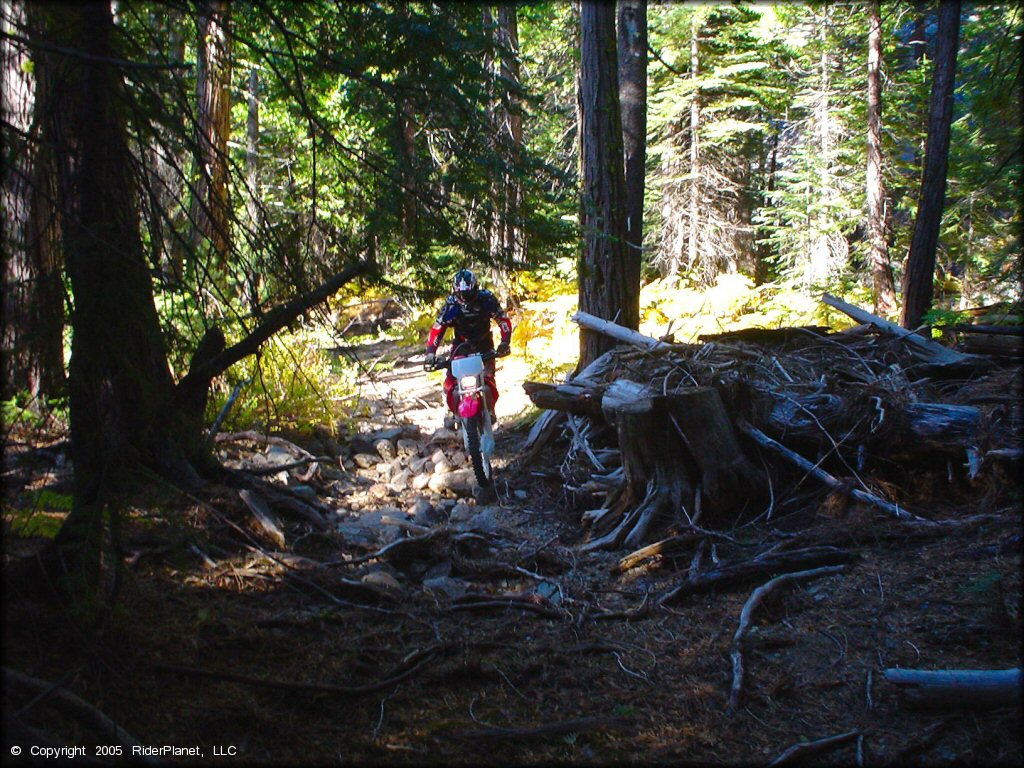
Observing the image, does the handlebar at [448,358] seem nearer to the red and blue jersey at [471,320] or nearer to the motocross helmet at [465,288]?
the red and blue jersey at [471,320]

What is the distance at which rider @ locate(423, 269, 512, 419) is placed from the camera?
864cm

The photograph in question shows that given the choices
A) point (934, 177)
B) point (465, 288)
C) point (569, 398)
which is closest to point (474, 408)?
point (569, 398)

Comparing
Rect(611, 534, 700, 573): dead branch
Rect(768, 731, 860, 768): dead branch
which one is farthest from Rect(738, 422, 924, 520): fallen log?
Rect(768, 731, 860, 768): dead branch

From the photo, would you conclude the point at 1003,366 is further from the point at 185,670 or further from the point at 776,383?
→ the point at 185,670

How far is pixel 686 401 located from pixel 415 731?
370 cm

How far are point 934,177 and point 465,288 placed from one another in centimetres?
737

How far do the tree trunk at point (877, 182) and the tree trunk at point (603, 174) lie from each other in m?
9.66

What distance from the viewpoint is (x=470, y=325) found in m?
8.83

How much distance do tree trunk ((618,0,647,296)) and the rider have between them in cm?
223

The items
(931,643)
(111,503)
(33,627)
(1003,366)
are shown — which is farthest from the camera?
(1003,366)

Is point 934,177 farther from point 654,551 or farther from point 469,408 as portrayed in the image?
point 654,551

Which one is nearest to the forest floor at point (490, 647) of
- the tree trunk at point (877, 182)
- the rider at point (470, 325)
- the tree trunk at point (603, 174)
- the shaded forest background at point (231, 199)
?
the shaded forest background at point (231, 199)

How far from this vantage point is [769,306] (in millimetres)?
16250

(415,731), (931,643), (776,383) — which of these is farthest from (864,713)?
(776,383)
